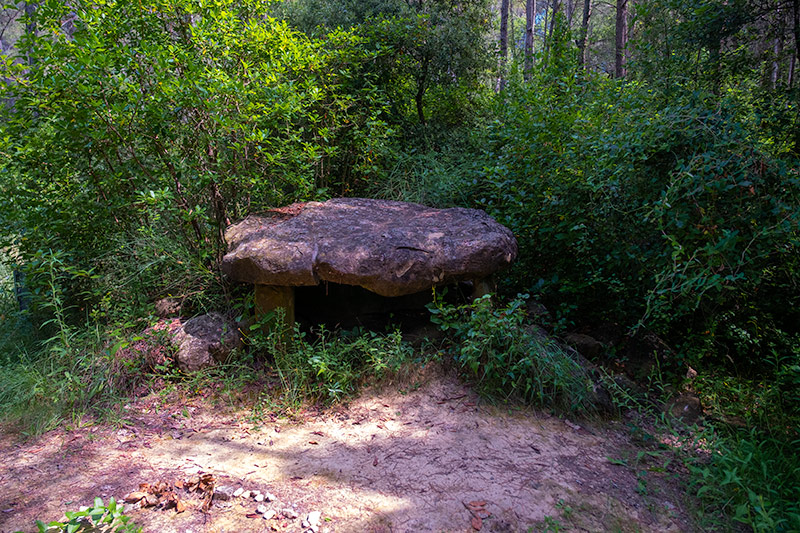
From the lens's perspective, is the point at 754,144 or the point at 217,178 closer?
the point at 754,144

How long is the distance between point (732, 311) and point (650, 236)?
1.21 m

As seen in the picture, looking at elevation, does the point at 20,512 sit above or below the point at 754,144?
below

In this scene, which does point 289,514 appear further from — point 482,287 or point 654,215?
point 654,215

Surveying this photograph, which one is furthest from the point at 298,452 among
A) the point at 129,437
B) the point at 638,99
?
the point at 638,99

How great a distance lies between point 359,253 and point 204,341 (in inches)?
58.9

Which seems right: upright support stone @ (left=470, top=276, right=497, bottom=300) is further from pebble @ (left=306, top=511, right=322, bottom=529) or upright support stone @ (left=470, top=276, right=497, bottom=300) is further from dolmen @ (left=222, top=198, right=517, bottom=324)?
pebble @ (left=306, top=511, right=322, bottom=529)

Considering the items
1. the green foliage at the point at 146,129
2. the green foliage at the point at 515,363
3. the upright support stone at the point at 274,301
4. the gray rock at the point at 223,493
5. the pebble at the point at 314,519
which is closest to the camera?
the pebble at the point at 314,519

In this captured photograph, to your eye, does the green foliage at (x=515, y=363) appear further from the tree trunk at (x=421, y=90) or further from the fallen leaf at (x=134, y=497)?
the tree trunk at (x=421, y=90)

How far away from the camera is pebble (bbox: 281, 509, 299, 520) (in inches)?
95.8

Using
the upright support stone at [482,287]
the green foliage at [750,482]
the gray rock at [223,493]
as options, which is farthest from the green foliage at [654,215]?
the gray rock at [223,493]

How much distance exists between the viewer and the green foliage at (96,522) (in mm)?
2096

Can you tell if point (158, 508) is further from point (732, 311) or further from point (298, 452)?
point (732, 311)

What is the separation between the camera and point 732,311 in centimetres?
429

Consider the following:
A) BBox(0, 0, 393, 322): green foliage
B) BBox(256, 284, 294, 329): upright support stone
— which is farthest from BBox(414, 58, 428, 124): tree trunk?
BBox(256, 284, 294, 329): upright support stone
